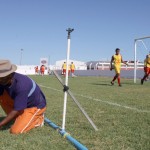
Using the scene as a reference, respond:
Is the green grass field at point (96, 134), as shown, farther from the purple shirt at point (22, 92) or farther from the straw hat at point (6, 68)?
the straw hat at point (6, 68)

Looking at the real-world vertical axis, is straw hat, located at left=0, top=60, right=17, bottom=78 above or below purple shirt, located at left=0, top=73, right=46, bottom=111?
above

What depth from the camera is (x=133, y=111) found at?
299 inches

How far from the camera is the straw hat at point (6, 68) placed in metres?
4.96

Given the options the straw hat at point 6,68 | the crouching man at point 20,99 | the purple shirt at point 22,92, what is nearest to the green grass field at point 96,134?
the crouching man at point 20,99

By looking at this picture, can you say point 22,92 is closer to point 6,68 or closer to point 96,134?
point 6,68

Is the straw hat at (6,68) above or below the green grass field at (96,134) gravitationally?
above

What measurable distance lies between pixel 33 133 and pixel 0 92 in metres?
0.96

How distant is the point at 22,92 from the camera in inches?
209

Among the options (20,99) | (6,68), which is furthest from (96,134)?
(6,68)

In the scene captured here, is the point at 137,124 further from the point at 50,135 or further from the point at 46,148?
the point at 46,148

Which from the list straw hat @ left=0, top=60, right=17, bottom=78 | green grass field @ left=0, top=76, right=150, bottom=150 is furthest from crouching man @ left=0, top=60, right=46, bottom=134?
green grass field @ left=0, top=76, right=150, bottom=150

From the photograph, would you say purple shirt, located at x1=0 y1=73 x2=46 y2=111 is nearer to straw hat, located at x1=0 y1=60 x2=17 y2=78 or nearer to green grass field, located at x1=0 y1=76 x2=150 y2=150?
straw hat, located at x1=0 y1=60 x2=17 y2=78

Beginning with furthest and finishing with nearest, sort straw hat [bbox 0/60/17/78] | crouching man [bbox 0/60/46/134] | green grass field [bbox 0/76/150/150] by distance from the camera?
crouching man [bbox 0/60/46/134] < straw hat [bbox 0/60/17/78] < green grass field [bbox 0/76/150/150]

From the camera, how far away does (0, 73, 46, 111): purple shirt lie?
5254 mm
